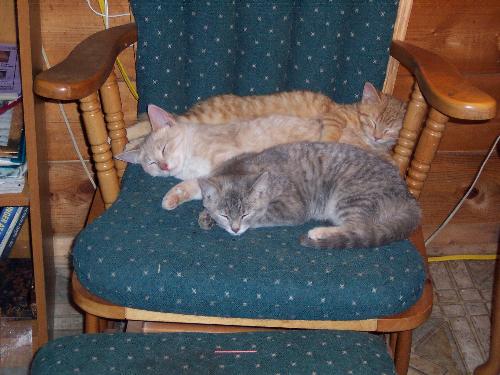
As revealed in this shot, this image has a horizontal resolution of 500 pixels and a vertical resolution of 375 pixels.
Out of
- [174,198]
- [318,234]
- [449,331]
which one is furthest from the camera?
[449,331]

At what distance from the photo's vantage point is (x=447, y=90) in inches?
50.6

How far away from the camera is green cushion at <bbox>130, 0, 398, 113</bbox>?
5.44 ft

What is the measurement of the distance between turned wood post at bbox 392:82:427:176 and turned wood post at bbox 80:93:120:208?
2.82 feet

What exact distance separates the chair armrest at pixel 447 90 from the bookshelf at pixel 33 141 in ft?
3.49

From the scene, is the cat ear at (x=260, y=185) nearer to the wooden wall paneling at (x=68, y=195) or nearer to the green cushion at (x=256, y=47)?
the green cushion at (x=256, y=47)

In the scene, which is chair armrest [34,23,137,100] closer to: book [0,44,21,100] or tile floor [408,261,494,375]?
book [0,44,21,100]

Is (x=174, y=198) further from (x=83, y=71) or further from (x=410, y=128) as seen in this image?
(x=410, y=128)

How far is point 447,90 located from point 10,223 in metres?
1.50

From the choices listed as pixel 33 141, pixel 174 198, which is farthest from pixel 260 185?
pixel 33 141

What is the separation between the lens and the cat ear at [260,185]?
1.54m

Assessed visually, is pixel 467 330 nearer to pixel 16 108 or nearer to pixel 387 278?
pixel 387 278

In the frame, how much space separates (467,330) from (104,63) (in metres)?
1.69

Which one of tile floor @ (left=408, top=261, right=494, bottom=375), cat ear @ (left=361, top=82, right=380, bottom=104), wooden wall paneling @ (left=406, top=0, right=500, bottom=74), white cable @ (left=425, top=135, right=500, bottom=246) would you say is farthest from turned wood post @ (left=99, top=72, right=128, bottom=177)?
white cable @ (left=425, top=135, right=500, bottom=246)

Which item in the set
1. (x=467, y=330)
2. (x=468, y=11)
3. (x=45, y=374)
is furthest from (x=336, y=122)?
(x=45, y=374)
